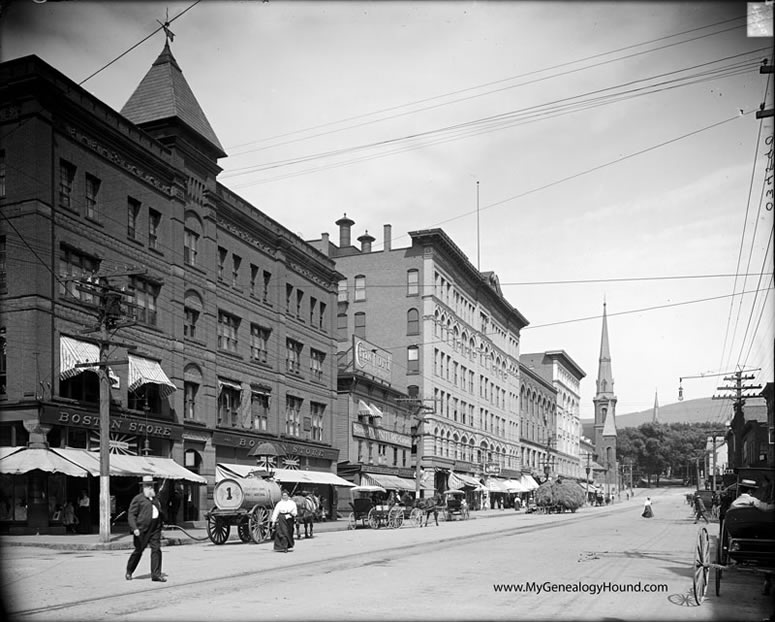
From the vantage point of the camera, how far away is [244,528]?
27.3 metres

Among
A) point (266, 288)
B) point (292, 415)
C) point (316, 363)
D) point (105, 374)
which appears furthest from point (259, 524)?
point (316, 363)

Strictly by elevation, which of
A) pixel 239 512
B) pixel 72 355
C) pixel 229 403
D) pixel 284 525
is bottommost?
pixel 239 512

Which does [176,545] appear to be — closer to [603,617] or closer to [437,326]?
[603,617]

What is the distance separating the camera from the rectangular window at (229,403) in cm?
4109

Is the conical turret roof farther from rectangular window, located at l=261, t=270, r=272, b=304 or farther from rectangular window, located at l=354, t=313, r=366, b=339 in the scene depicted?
rectangular window, located at l=354, t=313, r=366, b=339

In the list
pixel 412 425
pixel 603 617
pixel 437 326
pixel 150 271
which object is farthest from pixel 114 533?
pixel 437 326

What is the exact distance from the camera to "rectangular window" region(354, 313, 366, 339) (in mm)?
72500

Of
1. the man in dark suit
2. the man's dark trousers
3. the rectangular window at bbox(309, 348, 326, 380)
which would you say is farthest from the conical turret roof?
the man's dark trousers

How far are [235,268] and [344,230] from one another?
113 feet

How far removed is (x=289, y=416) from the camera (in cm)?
4831

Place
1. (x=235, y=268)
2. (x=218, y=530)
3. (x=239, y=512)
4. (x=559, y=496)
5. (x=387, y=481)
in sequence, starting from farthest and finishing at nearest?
(x=559, y=496), (x=387, y=481), (x=235, y=268), (x=218, y=530), (x=239, y=512)

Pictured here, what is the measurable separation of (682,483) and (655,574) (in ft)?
611

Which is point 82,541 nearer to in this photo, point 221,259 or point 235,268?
point 221,259

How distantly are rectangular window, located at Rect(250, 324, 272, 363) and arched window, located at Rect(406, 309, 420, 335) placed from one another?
25.0 meters
